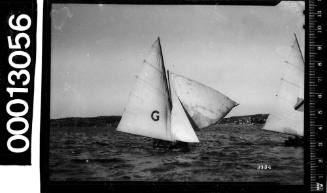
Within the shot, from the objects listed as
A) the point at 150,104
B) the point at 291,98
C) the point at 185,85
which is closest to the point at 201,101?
the point at 185,85

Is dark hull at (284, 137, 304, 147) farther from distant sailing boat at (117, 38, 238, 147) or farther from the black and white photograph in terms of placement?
distant sailing boat at (117, 38, 238, 147)

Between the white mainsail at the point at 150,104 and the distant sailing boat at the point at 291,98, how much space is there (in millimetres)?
598

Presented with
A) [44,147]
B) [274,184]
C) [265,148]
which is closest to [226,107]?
[265,148]

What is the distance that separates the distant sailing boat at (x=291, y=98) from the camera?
239cm

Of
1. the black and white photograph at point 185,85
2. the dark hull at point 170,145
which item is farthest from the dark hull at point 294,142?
the dark hull at point 170,145

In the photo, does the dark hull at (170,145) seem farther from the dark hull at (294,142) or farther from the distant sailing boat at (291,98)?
the dark hull at (294,142)

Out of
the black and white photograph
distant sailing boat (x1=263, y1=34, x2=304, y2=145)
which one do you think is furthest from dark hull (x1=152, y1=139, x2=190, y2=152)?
distant sailing boat (x1=263, y1=34, x2=304, y2=145)

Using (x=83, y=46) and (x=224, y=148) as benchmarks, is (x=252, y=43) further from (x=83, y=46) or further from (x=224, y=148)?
(x=83, y=46)

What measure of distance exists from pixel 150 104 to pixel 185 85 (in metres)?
0.25

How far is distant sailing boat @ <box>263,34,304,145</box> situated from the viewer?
7.85ft

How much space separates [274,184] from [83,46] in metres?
1.36

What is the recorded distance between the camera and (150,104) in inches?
98.7

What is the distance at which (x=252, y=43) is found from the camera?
2.42 meters

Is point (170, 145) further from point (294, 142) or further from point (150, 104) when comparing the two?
point (294, 142)
